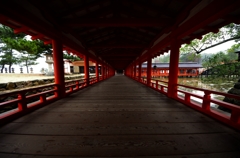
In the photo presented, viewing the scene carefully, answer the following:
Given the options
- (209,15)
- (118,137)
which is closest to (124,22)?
(209,15)

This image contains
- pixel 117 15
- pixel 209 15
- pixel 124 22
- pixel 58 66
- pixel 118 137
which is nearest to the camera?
pixel 118 137

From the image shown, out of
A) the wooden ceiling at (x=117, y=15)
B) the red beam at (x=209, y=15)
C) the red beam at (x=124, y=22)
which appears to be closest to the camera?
the red beam at (x=209, y=15)

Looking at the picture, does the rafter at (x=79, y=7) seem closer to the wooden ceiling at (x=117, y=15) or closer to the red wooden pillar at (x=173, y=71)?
the wooden ceiling at (x=117, y=15)

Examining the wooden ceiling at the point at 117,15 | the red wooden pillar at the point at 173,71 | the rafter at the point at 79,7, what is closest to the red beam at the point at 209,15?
the wooden ceiling at the point at 117,15

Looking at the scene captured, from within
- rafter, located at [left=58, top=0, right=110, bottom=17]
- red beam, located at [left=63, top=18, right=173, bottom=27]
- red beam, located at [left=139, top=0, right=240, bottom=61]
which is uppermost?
rafter, located at [left=58, top=0, right=110, bottom=17]

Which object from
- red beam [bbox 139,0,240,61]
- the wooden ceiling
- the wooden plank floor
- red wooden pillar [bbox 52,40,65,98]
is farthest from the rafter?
the wooden plank floor

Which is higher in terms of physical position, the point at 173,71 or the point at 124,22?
the point at 124,22

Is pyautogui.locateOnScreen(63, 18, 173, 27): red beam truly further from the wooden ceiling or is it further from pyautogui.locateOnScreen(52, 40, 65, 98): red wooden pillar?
pyautogui.locateOnScreen(52, 40, 65, 98): red wooden pillar

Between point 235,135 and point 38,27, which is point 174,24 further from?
point 38,27

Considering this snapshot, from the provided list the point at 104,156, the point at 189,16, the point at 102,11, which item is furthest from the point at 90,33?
the point at 104,156

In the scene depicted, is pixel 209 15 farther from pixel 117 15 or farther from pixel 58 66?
pixel 58 66

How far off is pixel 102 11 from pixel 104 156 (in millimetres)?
5676

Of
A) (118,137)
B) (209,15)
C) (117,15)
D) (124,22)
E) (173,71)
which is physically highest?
(117,15)

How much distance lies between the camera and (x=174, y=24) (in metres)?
4.73
